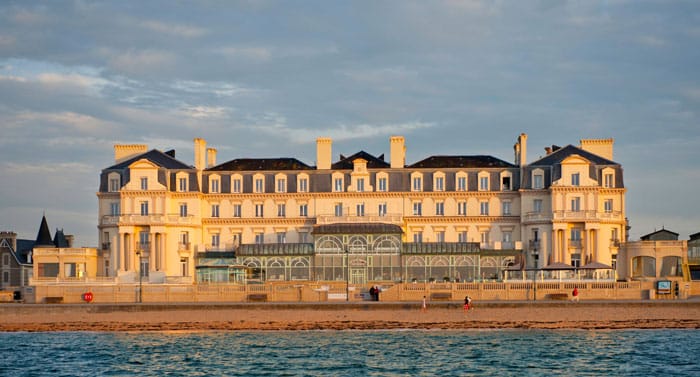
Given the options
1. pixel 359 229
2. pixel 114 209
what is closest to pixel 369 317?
pixel 359 229

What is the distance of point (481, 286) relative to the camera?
66.0 m

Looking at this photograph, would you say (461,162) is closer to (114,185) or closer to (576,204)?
(576,204)

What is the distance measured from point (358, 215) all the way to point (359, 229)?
13.5 ft

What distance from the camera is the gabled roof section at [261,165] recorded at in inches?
3492

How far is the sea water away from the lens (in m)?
43.2

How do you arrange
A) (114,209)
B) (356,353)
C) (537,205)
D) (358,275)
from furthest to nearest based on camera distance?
(114,209), (537,205), (358,275), (356,353)

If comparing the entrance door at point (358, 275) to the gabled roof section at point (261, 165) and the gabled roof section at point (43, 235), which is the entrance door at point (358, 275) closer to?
the gabled roof section at point (261, 165)

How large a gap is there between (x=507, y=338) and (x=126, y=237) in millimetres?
39032

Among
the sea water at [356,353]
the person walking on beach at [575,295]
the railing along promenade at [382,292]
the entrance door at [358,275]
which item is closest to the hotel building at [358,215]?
the entrance door at [358,275]

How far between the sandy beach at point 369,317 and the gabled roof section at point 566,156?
25968 millimetres

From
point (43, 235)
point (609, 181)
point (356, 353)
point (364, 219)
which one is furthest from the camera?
point (43, 235)

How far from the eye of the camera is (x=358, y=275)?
81.7 m

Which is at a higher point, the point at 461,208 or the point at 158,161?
the point at 158,161

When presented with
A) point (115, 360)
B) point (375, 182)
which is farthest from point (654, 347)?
point (375, 182)
